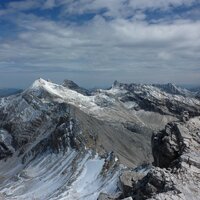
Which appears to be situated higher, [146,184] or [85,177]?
[146,184]

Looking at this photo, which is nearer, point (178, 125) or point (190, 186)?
point (190, 186)

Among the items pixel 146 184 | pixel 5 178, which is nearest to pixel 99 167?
pixel 5 178

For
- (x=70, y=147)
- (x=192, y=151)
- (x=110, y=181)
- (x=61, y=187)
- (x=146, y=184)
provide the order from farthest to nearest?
(x=70, y=147), (x=61, y=187), (x=110, y=181), (x=192, y=151), (x=146, y=184)

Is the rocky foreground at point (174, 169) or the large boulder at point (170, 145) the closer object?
the rocky foreground at point (174, 169)

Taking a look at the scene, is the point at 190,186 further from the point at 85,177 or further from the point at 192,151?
the point at 85,177

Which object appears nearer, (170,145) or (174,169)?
(174,169)

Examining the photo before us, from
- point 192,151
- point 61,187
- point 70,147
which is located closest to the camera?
point 192,151

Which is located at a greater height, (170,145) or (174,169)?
(174,169)

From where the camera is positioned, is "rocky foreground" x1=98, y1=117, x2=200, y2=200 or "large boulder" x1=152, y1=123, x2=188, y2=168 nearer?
"rocky foreground" x1=98, y1=117, x2=200, y2=200
